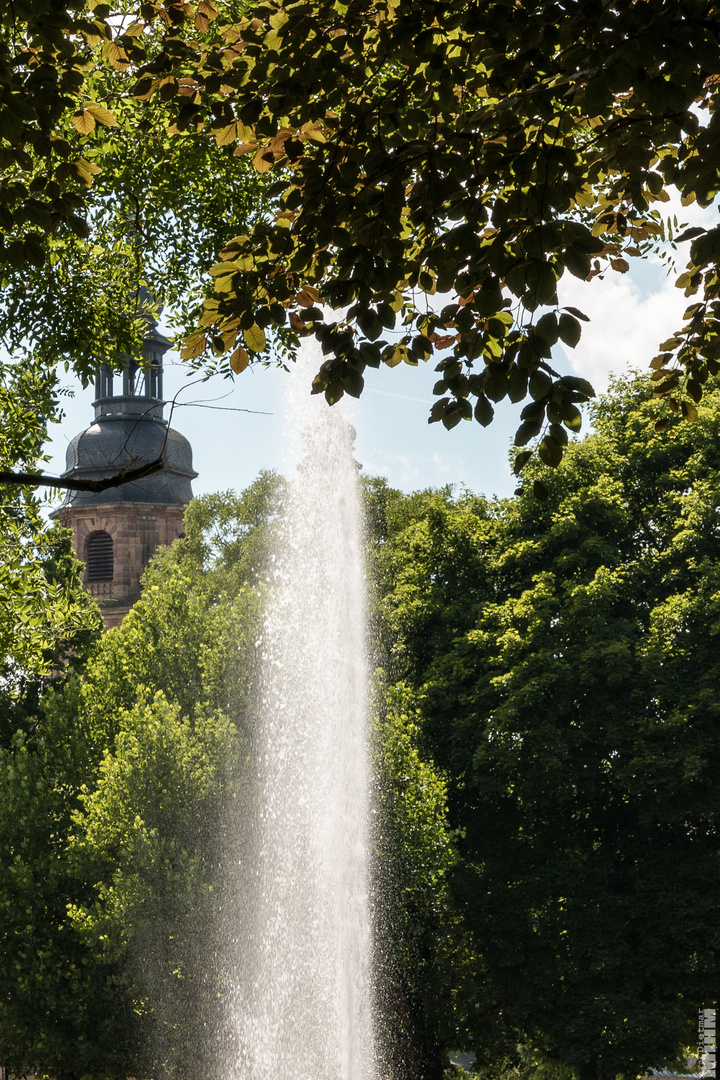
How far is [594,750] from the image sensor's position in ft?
66.9

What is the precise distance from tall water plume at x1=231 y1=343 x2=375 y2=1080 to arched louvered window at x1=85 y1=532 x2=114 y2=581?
90.9ft

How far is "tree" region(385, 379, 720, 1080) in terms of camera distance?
63.2 ft

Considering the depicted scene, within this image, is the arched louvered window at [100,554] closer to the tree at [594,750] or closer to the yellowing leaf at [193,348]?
the tree at [594,750]

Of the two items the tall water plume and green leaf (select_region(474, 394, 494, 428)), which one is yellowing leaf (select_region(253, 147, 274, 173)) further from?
the tall water plume

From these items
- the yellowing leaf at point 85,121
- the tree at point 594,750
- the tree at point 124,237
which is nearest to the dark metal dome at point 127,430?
the tree at point 594,750

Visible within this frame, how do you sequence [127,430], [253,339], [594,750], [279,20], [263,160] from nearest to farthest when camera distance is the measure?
1. [279,20]
2. [253,339]
3. [263,160]
4. [594,750]
5. [127,430]

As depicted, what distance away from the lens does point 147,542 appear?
4738 centimetres

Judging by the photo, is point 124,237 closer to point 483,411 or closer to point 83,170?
point 83,170

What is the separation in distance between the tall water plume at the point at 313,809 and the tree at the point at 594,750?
294 cm

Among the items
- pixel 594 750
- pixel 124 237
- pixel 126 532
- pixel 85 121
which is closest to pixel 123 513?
pixel 126 532

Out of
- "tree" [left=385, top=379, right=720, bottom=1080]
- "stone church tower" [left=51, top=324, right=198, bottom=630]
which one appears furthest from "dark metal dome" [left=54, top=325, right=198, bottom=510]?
"tree" [left=385, top=379, right=720, bottom=1080]

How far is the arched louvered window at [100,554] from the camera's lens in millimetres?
47750

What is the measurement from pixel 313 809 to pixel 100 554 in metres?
31.8

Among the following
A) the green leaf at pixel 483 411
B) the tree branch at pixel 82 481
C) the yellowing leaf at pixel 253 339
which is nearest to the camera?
the tree branch at pixel 82 481
